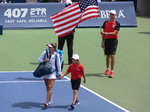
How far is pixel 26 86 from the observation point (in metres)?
15.6

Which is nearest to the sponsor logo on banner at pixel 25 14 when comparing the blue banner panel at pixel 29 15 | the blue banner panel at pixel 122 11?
the blue banner panel at pixel 29 15

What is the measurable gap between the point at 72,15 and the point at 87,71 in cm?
225

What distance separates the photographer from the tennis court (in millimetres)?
13867

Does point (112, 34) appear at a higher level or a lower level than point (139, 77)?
higher

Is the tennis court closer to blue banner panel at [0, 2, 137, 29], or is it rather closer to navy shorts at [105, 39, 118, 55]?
blue banner panel at [0, 2, 137, 29]

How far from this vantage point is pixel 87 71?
1789 centimetres

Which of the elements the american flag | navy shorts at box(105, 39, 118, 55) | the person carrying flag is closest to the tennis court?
the person carrying flag

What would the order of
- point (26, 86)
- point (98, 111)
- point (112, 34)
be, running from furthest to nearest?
1. point (112, 34)
2. point (26, 86)
3. point (98, 111)

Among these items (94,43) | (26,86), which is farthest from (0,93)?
(94,43)

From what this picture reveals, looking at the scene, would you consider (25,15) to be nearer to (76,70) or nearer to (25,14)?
(25,14)

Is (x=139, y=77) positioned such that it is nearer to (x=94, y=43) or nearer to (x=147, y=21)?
(x=94, y=43)

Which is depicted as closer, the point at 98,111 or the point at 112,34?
the point at 98,111

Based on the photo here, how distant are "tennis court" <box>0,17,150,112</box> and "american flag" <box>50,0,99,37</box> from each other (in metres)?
1.72

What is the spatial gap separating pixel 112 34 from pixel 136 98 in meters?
3.25
